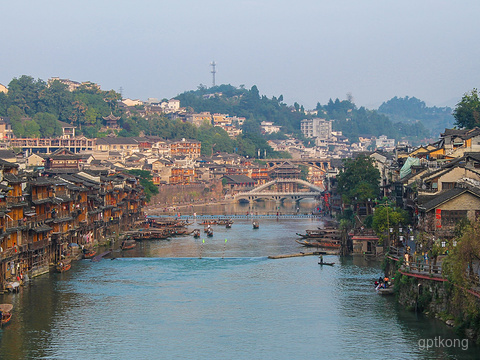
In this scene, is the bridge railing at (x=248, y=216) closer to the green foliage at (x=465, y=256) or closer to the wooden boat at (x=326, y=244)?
the wooden boat at (x=326, y=244)

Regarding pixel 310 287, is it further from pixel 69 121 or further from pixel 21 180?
pixel 69 121

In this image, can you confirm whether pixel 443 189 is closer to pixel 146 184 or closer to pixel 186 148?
pixel 146 184

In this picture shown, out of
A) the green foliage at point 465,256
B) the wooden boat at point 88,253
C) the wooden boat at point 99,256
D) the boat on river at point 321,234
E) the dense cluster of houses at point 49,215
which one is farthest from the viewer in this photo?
the boat on river at point 321,234

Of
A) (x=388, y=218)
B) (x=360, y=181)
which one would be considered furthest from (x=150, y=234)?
(x=388, y=218)

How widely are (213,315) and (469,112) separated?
152ft

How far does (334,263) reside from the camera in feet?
183

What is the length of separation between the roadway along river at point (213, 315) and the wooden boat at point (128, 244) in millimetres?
6599

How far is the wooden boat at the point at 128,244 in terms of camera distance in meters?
64.4

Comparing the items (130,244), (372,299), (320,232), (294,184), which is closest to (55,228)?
(130,244)

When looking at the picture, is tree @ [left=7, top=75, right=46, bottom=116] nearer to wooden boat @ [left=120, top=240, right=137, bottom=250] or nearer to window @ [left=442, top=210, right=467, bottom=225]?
wooden boat @ [left=120, top=240, right=137, bottom=250]

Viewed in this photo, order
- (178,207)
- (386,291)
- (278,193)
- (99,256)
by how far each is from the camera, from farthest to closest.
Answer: (278,193) → (178,207) → (99,256) → (386,291)

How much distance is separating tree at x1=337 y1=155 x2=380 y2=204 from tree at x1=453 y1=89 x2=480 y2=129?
31.0 feet

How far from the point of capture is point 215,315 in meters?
39.8

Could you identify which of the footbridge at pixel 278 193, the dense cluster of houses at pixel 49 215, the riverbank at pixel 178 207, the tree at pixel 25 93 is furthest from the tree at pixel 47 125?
the dense cluster of houses at pixel 49 215
